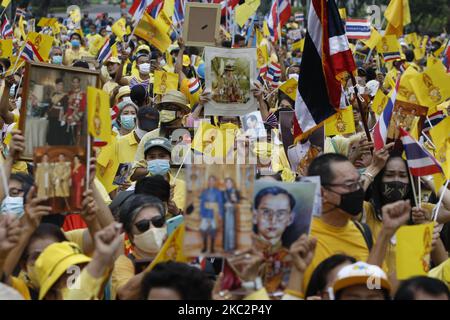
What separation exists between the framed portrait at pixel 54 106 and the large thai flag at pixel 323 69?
7.31 ft

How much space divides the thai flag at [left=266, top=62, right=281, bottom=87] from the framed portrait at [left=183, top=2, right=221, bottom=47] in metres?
2.45

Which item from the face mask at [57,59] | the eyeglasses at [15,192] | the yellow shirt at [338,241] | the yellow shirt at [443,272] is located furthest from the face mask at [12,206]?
the face mask at [57,59]

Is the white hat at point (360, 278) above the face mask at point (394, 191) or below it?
below

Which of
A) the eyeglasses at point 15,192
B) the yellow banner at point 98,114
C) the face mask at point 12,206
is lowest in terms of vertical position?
the face mask at point 12,206

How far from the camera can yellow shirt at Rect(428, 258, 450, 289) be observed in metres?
5.57

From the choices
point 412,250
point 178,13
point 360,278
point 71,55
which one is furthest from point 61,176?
point 71,55

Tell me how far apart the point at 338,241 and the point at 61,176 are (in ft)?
5.03

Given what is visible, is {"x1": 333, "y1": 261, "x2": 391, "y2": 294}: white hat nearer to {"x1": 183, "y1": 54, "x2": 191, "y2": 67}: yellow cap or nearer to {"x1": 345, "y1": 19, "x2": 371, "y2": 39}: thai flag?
{"x1": 345, "y1": 19, "x2": 371, "y2": 39}: thai flag

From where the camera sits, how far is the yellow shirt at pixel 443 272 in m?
5.57

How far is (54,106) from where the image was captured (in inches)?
227

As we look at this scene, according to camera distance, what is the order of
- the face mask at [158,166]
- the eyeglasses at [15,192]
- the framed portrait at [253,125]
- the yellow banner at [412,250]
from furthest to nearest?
the framed portrait at [253,125]
the face mask at [158,166]
the eyeglasses at [15,192]
the yellow banner at [412,250]

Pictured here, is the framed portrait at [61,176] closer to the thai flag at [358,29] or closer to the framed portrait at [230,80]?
the framed portrait at [230,80]

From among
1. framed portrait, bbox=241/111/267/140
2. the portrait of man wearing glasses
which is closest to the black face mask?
the portrait of man wearing glasses
